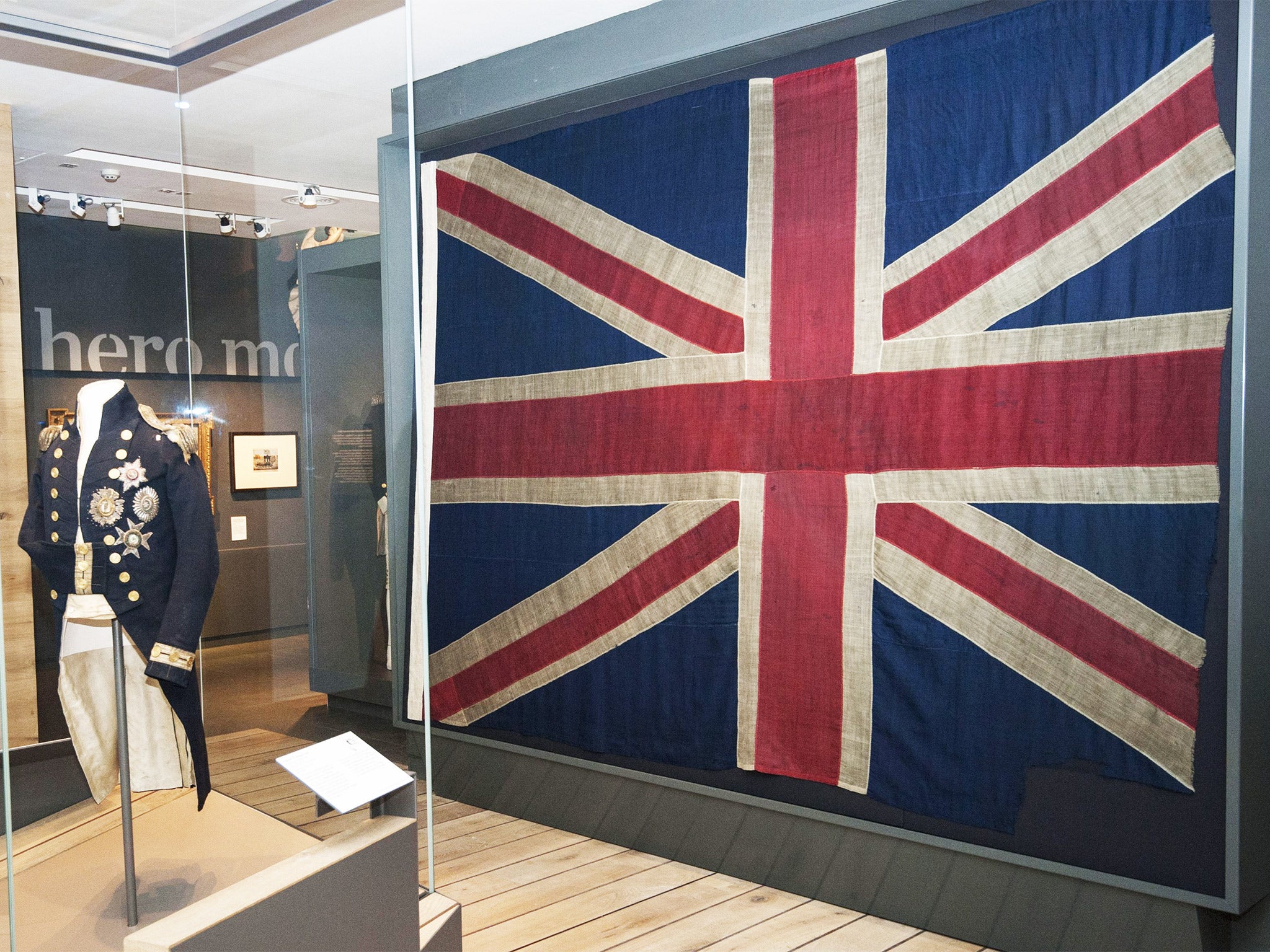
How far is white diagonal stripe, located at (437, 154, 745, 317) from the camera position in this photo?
331cm

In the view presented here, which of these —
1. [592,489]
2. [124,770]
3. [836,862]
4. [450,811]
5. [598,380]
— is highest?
[598,380]

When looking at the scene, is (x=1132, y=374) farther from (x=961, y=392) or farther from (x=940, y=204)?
(x=940, y=204)

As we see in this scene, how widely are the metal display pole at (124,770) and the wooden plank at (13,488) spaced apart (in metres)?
0.11

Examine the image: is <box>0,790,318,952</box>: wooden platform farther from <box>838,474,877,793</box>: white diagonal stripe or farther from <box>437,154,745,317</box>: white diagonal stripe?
<box>437,154,745,317</box>: white diagonal stripe

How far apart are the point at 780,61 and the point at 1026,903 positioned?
2.45 metres

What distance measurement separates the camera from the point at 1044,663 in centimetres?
273

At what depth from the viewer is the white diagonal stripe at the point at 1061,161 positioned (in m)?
2.52

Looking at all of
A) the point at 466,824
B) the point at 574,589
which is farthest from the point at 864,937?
the point at 466,824

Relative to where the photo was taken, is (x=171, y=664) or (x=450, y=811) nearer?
(x=171, y=664)

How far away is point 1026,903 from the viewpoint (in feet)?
9.14

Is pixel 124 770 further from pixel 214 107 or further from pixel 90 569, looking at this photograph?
pixel 214 107

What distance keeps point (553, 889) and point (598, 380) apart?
62.9 inches

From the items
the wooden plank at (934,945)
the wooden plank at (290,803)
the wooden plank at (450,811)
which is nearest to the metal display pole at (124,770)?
the wooden plank at (290,803)

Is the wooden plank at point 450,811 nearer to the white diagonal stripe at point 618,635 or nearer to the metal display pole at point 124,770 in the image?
the white diagonal stripe at point 618,635
